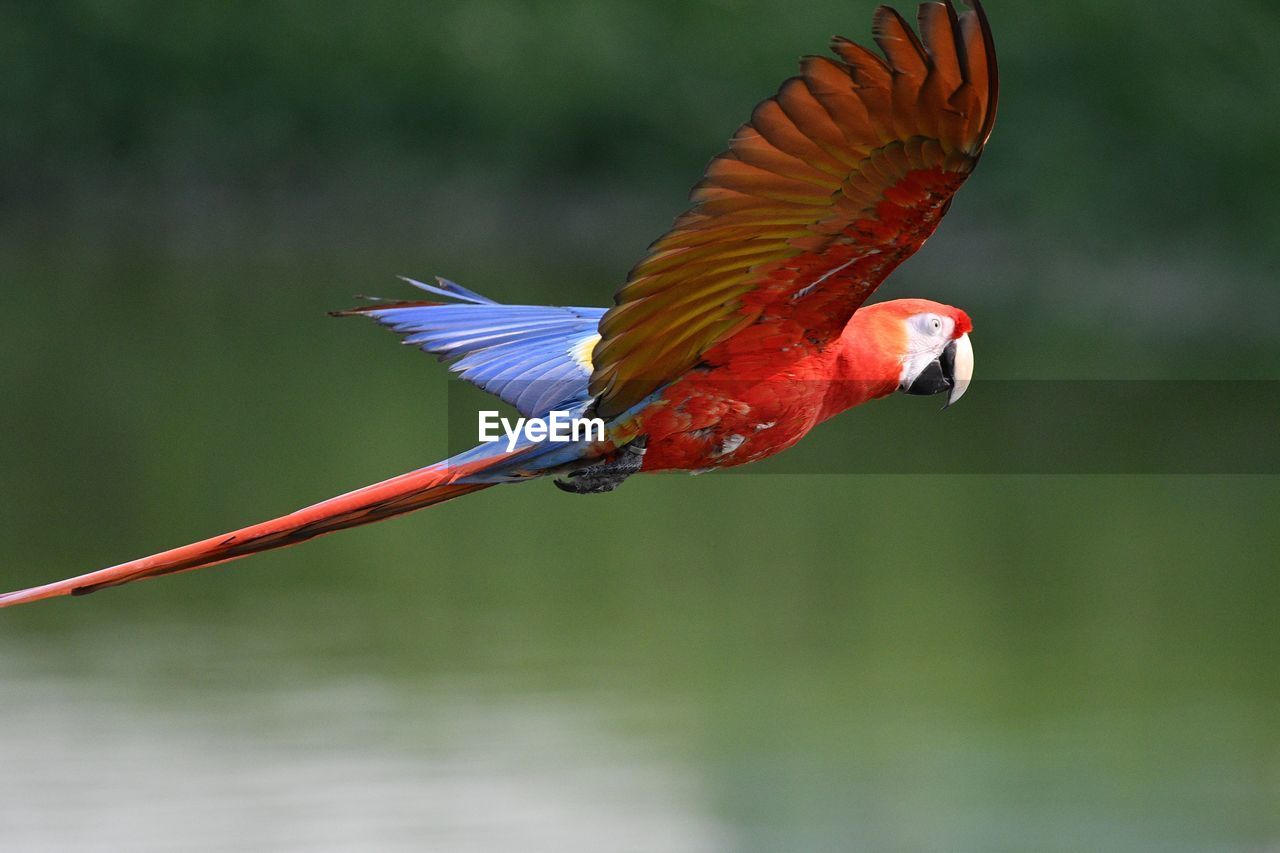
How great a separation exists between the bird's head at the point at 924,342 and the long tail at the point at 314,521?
37 centimetres

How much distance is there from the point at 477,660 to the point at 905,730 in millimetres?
806

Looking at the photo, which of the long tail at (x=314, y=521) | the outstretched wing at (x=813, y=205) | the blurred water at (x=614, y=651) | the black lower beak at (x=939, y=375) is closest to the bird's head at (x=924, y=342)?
the black lower beak at (x=939, y=375)

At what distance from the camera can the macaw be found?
1.17 metres

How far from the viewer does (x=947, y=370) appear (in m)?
1.69

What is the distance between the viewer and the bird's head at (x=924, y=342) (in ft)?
5.26

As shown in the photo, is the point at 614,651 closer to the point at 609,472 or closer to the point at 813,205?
the point at 609,472

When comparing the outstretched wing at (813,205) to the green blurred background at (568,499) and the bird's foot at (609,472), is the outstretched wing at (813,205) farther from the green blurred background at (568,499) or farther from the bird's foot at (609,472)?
the green blurred background at (568,499)

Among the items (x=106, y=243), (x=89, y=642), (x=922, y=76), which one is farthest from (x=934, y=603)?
(x=106, y=243)

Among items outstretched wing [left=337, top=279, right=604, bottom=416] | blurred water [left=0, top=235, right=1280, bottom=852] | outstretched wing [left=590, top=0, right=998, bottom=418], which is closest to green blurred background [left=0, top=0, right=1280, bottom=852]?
blurred water [left=0, top=235, right=1280, bottom=852]

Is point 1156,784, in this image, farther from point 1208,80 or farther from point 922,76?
point 1208,80

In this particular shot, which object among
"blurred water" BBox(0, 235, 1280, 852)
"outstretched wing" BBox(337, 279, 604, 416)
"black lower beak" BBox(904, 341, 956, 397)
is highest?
"outstretched wing" BBox(337, 279, 604, 416)

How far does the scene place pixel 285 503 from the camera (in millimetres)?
3828

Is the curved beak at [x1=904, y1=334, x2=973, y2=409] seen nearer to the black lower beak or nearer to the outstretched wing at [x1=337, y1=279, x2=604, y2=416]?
the black lower beak

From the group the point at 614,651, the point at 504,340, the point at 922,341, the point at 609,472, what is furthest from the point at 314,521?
the point at 614,651
